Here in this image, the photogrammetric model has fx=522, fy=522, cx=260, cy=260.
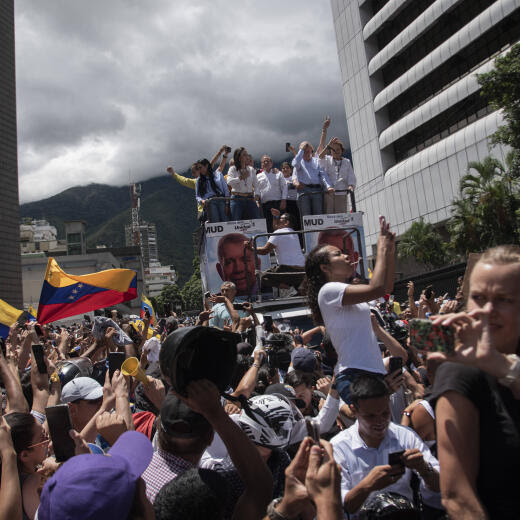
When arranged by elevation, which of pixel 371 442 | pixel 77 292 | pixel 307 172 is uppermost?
pixel 307 172

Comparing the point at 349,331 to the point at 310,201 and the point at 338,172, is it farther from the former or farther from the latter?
the point at 338,172

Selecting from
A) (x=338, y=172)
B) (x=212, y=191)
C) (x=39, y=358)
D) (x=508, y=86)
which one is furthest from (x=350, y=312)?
(x=508, y=86)

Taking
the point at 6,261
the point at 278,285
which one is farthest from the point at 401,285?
the point at 6,261

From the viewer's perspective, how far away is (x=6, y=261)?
139 ft

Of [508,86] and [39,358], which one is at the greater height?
[508,86]

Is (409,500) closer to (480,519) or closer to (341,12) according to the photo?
(480,519)

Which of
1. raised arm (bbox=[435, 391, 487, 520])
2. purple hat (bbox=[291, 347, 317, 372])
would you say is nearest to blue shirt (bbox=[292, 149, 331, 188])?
purple hat (bbox=[291, 347, 317, 372])

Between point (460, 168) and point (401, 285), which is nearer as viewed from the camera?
point (401, 285)

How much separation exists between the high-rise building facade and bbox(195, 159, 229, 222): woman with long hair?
37.3 m

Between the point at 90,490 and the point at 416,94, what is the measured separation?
44185 millimetres

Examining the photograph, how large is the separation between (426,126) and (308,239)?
117ft

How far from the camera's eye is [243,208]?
9156mm

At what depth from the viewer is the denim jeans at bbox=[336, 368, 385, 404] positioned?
2.92m

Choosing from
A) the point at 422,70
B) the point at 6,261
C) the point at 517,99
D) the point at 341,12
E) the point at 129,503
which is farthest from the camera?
the point at 341,12
